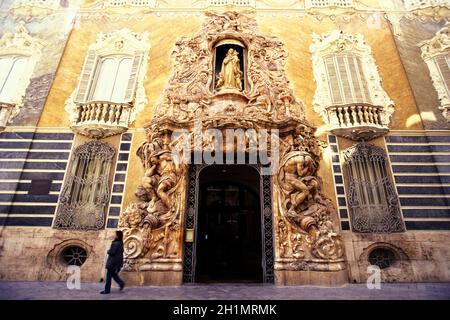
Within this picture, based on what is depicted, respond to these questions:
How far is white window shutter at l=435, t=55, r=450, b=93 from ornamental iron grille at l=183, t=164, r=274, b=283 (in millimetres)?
8715

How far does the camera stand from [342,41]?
1212cm

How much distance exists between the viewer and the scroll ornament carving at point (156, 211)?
8047 millimetres

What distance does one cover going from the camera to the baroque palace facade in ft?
28.0

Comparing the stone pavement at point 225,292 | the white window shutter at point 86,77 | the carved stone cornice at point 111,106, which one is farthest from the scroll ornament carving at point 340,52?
the white window shutter at point 86,77

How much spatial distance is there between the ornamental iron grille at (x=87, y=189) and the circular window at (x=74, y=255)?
706mm

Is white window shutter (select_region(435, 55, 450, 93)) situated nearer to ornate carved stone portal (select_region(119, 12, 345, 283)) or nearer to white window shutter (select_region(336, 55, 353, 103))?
white window shutter (select_region(336, 55, 353, 103))

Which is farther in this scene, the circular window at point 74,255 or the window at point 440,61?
the window at point 440,61

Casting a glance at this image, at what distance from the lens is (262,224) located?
28.6 feet

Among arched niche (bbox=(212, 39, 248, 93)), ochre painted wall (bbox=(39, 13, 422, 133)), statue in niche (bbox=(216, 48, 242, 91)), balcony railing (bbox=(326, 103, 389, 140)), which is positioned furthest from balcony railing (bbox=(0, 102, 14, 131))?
balcony railing (bbox=(326, 103, 389, 140))

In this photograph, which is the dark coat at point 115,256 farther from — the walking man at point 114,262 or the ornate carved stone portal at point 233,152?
the ornate carved stone portal at point 233,152

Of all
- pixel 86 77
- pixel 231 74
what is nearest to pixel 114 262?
pixel 231 74

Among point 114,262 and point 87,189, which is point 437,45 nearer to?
point 114,262

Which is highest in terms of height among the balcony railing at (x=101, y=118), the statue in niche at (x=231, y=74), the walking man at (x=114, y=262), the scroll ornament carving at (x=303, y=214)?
the statue in niche at (x=231, y=74)
